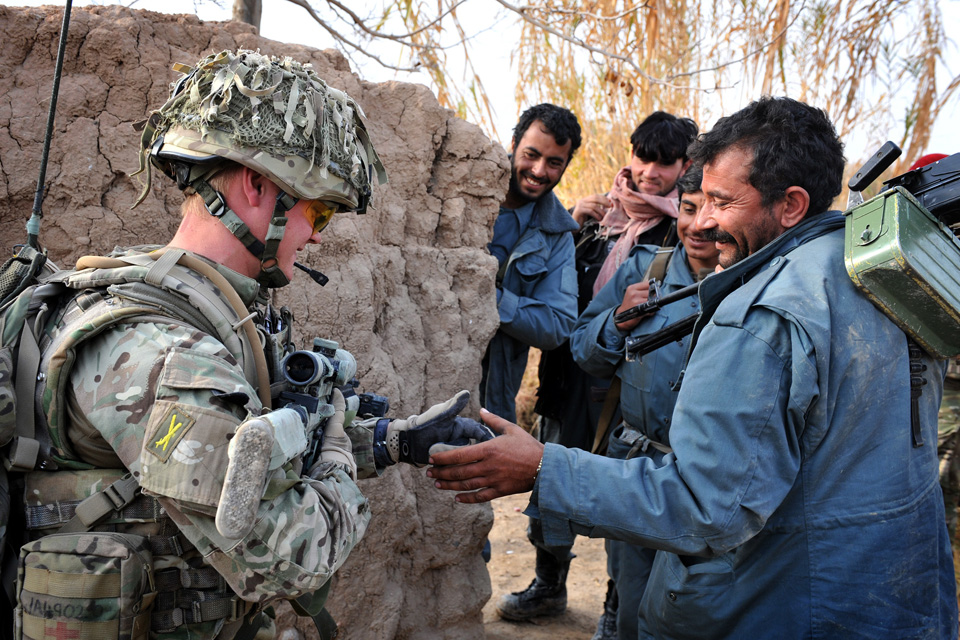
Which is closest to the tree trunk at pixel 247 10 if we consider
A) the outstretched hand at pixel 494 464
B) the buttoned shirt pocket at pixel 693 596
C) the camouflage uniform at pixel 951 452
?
the outstretched hand at pixel 494 464

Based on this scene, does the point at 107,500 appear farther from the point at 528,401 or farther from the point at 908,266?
the point at 528,401

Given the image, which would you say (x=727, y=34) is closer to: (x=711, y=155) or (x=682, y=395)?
(x=711, y=155)

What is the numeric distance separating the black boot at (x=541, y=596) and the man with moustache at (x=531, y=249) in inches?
41.5

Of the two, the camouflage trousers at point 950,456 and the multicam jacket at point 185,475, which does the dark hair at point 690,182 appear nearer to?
the multicam jacket at point 185,475

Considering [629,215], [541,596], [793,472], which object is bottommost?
[541,596]

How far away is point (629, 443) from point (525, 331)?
840 millimetres

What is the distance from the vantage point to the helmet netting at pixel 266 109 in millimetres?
1830

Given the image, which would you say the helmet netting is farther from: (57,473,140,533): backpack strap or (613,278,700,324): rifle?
(613,278,700,324): rifle

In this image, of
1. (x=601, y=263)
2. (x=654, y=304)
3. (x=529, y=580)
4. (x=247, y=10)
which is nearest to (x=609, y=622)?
(x=529, y=580)

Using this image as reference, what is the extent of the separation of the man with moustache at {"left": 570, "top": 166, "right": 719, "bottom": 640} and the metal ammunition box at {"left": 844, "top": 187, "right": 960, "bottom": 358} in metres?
1.18

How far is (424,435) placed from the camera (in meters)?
2.26

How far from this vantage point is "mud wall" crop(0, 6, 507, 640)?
2566 millimetres

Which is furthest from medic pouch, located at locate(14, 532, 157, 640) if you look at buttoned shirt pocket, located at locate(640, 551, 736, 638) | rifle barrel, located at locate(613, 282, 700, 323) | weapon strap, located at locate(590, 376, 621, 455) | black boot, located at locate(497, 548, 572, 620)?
black boot, located at locate(497, 548, 572, 620)

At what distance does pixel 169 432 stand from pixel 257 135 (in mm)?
792
